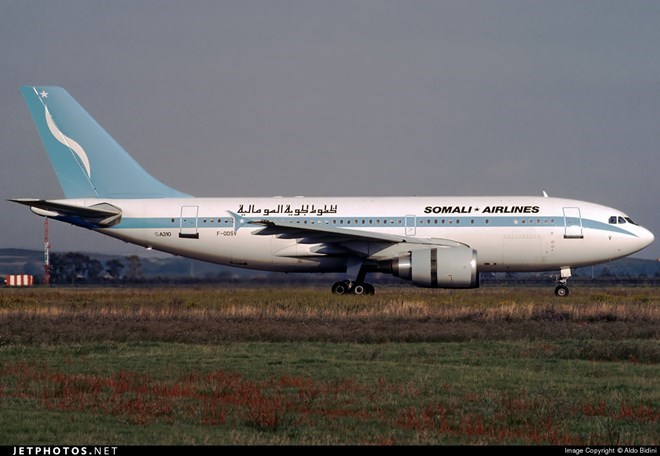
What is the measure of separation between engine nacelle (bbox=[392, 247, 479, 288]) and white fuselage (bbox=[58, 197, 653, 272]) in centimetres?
190

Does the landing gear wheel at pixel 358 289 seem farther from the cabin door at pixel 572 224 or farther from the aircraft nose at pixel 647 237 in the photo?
the aircraft nose at pixel 647 237

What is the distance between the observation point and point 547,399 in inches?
469

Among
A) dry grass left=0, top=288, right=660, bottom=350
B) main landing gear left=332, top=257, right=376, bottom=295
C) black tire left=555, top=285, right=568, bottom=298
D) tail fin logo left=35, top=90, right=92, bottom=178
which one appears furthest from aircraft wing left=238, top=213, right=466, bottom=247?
tail fin logo left=35, top=90, right=92, bottom=178

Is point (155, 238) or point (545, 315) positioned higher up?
point (155, 238)

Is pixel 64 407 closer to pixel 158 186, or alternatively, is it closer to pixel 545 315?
pixel 545 315

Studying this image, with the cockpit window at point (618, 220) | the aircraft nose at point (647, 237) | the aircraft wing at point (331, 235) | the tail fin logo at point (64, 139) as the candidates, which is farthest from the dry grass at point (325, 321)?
the tail fin logo at point (64, 139)

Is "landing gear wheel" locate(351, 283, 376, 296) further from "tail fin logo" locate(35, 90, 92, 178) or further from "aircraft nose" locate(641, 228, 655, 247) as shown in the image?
"tail fin logo" locate(35, 90, 92, 178)

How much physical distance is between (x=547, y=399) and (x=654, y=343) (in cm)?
743

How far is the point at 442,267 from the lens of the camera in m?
32.1

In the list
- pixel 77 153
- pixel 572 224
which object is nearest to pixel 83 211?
pixel 77 153

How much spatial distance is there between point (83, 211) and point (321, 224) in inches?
362

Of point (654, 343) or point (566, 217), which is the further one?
point (566, 217)

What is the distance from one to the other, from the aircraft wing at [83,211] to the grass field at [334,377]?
32.4 ft

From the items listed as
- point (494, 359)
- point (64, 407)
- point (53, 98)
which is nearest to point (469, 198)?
point (53, 98)
